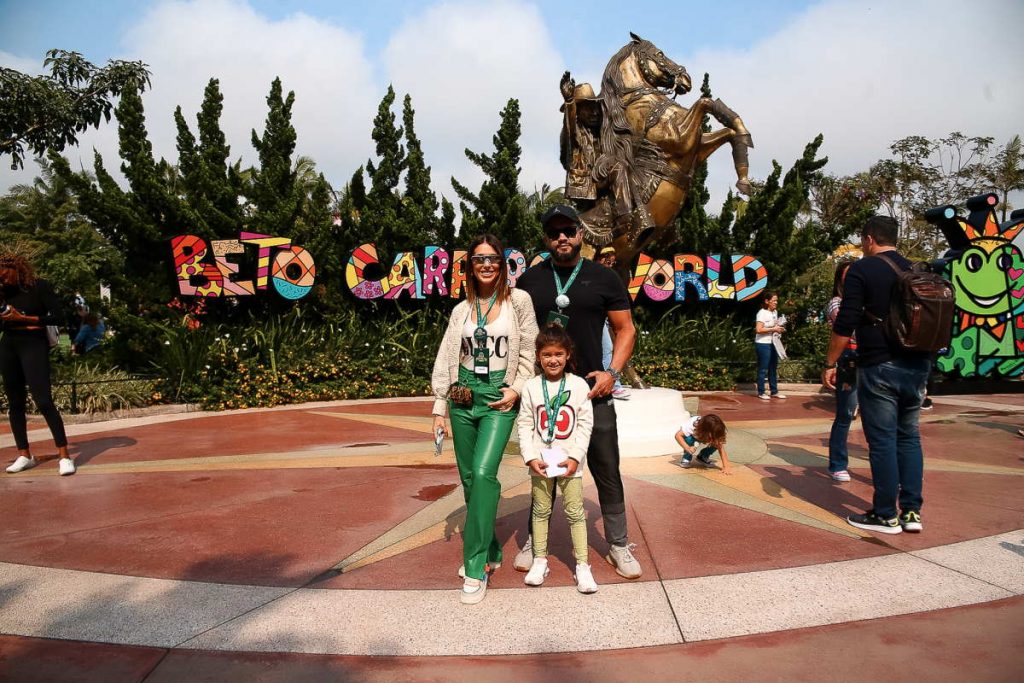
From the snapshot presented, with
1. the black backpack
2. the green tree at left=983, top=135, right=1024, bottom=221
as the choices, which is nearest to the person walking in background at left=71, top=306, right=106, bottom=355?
the black backpack

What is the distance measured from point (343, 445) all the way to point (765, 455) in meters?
4.10

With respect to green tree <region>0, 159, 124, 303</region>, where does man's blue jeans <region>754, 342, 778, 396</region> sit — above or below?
below

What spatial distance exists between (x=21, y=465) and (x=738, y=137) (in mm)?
7247

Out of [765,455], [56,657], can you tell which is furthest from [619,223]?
[56,657]

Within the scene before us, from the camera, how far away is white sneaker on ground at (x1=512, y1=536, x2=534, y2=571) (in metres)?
3.42

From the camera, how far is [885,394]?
12.9 ft

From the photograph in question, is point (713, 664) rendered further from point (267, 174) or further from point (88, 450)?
point (267, 174)

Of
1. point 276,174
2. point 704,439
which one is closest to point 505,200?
point 276,174

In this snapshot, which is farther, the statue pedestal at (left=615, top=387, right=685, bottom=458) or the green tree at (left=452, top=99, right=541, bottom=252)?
the green tree at (left=452, top=99, right=541, bottom=252)

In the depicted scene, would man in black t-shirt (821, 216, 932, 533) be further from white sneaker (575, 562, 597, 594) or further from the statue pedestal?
the statue pedestal

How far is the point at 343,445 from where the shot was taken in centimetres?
685

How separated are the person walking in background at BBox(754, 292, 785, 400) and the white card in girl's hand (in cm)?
796

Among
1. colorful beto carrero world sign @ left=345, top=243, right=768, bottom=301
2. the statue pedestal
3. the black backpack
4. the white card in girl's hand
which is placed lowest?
the statue pedestal

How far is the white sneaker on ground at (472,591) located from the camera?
9.92 feet
